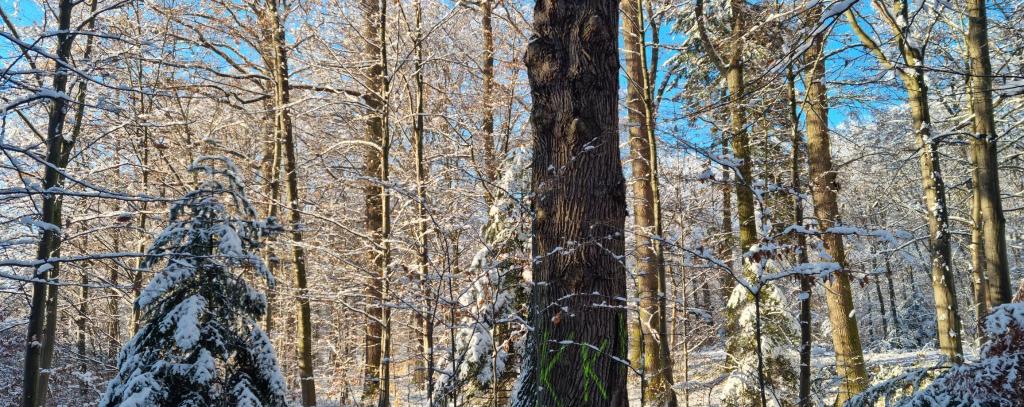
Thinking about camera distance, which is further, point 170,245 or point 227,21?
point 227,21

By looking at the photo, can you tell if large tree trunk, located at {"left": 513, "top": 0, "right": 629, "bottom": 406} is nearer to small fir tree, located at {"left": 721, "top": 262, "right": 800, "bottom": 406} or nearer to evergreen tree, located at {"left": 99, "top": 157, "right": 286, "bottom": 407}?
evergreen tree, located at {"left": 99, "top": 157, "right": 286, "bottom": 407}

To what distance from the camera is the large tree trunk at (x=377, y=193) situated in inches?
257

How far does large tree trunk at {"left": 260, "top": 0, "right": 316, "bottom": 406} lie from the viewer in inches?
283

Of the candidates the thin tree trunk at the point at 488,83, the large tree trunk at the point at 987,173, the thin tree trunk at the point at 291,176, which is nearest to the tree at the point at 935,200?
the large tree trunk at the point at 987,173

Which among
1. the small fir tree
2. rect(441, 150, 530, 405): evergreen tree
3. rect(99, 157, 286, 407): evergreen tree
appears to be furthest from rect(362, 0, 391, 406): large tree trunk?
A: the small fir tree

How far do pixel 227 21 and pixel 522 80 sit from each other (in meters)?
4.41

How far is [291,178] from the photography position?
762 cm

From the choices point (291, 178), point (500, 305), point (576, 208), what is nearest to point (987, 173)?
point (500, 305)

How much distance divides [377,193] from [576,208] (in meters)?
6.75

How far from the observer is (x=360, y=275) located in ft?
25.9

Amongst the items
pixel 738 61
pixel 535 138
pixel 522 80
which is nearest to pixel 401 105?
pixel 522 80

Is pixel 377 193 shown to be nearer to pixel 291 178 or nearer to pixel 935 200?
pixel 291 178

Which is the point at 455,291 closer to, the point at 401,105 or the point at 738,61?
the point at 401,105

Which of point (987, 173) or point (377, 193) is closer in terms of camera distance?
point (987, 173)
